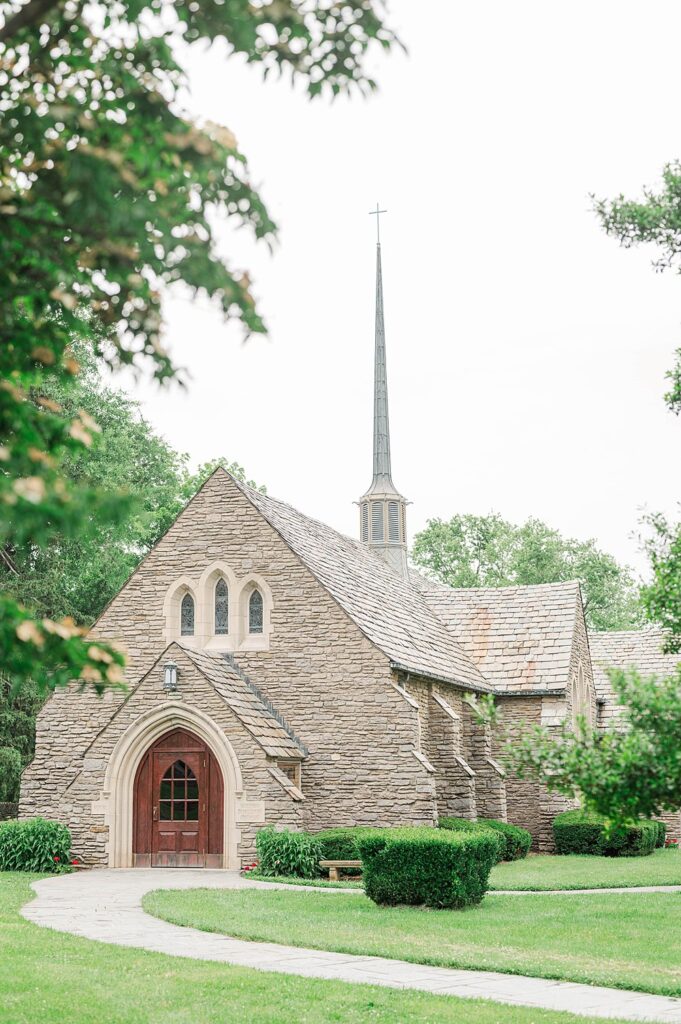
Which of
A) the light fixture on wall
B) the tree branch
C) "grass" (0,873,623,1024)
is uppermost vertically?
the tree branch

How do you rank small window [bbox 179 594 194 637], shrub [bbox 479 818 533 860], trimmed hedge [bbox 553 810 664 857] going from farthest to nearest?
trimmed hedge [bbox 553 810 664 857] → small window [bbox 179 594 194 637] → shrub [bbox 479 818 533 860]

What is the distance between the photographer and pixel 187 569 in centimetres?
2548

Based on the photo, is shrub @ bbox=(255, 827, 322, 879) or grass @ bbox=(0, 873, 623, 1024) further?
shrub @ bbox=(255, 827, 322, 879)

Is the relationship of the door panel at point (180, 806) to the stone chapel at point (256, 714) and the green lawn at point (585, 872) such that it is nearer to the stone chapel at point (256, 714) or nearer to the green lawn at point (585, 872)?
the stone chapel at point (256, 714)

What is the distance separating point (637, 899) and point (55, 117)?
15.2 meters

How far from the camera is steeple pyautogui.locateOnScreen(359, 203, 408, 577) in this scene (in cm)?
4072

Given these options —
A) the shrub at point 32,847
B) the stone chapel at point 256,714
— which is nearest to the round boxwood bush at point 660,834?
the stone chapel at point 256,714

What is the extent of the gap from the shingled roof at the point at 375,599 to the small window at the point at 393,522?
6.94 metres

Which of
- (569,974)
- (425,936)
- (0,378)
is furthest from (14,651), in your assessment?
(425,936)

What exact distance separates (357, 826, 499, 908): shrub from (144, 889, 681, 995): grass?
0.24m

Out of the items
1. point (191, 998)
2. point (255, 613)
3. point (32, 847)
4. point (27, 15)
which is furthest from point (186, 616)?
point (27, 15)

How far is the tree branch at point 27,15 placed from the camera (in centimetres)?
586

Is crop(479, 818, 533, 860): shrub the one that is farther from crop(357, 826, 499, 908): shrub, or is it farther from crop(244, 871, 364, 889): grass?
crop(357, 826, 499, 908): shrub

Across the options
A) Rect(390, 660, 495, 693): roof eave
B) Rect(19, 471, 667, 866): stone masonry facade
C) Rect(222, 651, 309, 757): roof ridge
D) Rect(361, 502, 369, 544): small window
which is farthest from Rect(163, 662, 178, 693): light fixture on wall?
Rect(361, 502, 369, 544): small window
